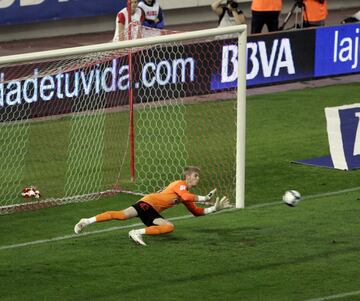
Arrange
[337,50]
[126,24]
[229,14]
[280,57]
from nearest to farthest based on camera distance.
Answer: [126,24] < [280,57] < [337,50] < [229,14]

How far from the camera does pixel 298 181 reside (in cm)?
1998

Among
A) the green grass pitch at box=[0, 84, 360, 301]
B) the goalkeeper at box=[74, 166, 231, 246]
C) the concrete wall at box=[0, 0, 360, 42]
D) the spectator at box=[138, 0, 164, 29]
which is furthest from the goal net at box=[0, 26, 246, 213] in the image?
the concrete wall at box=[0, 0, 360, 42]

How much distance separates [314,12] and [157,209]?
12789 millimetres

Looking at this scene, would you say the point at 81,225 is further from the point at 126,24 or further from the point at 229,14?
the point at 229,14

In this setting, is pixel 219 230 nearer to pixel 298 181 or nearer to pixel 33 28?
pixel 298 181

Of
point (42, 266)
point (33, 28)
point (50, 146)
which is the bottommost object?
point (42, 266)

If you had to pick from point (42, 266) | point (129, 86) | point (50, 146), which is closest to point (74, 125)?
point (50, 146)

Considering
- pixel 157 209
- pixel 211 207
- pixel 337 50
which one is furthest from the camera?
pixel 337 50

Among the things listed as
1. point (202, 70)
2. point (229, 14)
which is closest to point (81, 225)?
point (202, 70)

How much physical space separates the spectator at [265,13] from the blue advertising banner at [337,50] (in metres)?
2.22

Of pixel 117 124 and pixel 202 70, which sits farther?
pixel 202 70

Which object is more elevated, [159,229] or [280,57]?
[280,57]

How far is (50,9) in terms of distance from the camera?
99.6ft

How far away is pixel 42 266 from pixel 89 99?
15.9 ft
